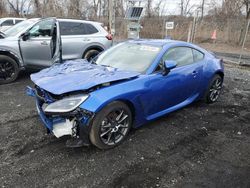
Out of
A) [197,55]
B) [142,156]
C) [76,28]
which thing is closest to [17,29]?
[76,28]

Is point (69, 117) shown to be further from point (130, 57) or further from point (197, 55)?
point (197, 55)

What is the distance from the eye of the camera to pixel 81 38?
794 centimetres

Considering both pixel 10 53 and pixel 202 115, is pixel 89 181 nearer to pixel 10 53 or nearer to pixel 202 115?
pixel 202 115

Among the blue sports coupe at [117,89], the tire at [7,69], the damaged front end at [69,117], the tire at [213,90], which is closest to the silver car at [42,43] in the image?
the tire at [7,69]

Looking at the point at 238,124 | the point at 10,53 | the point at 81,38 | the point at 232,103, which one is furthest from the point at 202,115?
the point at 10,53

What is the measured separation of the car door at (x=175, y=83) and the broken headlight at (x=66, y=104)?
1.15 m

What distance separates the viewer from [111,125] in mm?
3689

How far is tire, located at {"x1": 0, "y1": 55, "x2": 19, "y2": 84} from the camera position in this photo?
6950mm

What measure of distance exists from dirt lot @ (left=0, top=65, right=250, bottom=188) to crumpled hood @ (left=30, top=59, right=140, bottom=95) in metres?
0.89

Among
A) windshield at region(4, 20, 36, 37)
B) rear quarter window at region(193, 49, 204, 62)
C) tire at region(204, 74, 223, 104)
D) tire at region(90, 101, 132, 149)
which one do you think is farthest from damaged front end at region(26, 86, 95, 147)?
windshield at region(4, 20, 36, 37)

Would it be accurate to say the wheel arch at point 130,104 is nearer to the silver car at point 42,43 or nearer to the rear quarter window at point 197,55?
the rear quarter window at point 197,55

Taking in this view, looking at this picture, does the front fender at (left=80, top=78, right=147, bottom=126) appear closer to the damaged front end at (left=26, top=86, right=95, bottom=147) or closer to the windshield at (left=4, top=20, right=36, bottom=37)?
the damaged front end at (left=26, top=86, right=95, bottom=147)

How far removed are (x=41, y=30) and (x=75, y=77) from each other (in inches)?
174

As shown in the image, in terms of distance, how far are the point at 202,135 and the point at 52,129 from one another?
2.41 m
